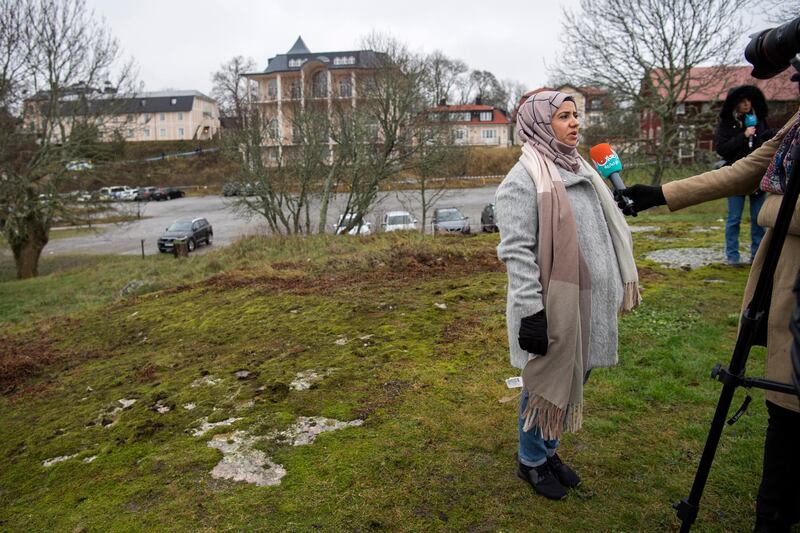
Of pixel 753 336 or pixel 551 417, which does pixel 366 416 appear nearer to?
pixel 551 417

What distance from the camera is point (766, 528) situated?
8.02ft

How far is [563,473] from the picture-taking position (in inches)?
121

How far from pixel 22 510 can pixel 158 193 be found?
60.3m

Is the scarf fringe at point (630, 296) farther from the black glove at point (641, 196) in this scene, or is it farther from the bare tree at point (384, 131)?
the bare tree at point (384, 131)

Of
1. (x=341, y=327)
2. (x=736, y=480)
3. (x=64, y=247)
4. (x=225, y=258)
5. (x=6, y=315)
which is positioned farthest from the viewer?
(x=64, y=247)

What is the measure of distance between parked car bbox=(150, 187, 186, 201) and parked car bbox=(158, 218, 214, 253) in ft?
101

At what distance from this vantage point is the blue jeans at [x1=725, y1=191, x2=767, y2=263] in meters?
7.14

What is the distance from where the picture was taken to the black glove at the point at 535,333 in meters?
2.63

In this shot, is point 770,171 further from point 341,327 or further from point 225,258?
point 225,258

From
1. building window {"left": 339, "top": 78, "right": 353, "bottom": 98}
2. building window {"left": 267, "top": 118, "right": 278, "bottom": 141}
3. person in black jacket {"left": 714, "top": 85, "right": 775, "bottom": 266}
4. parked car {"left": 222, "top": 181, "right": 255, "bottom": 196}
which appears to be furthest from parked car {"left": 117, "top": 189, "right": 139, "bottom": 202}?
person in black jacket {"left": 714, "top": 85, "right": 775, "bottom": 266}

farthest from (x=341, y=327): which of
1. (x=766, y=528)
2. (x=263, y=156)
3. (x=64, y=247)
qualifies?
(x=64, y=247)

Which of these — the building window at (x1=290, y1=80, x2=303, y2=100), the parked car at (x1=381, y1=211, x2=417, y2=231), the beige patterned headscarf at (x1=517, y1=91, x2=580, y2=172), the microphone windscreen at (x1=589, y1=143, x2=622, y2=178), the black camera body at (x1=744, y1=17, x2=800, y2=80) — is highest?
the building window at (x1=290, y1=80, x2=303, y2=100)

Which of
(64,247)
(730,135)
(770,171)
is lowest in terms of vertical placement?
(64,247)

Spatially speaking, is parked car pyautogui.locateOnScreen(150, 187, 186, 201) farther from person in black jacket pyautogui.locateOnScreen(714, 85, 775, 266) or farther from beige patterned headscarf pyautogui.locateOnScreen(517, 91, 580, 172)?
beige patterned headscarf pyautogui.locateOnScreen(517, 91, 580, 172)
